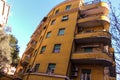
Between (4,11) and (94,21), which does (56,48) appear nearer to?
(94,21)

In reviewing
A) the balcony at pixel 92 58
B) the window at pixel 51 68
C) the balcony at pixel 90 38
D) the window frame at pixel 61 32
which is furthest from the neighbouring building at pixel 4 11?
the balcony at pixel 92 58

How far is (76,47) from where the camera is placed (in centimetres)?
1983

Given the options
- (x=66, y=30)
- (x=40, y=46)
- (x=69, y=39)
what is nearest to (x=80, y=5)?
(x=66, y=30)

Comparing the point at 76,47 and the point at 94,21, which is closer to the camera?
the point at 94,21

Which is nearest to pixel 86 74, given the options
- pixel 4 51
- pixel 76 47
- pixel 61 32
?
pixel 76 47

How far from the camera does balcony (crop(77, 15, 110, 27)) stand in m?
18.7

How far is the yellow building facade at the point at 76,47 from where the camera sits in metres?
16.7

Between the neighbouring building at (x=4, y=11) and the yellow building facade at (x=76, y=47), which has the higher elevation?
the neighbouring building at (x=4, y=11)

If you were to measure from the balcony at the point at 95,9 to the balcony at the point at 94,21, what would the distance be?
179 centimetres

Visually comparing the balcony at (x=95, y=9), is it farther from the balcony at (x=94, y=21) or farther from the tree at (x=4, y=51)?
the tree at (x=4, y=51)

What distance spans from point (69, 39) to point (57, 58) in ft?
9.25

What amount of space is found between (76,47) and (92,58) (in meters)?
4.11

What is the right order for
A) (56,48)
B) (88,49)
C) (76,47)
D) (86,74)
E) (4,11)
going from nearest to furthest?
(86,74) → (88,49) → (76,47) → (56,48) → (4,11)


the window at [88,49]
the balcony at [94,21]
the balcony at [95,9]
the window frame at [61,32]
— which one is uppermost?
the balcony at [95,9]
